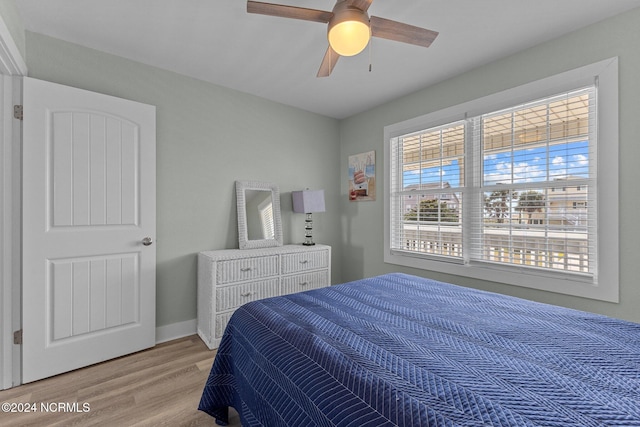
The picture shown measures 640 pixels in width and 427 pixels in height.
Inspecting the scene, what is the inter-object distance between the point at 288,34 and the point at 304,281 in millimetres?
2350

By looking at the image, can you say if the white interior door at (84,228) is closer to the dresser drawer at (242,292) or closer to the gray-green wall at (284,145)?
the gray-green wall at (284,145)

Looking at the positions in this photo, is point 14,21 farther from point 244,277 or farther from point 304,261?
point 304,261

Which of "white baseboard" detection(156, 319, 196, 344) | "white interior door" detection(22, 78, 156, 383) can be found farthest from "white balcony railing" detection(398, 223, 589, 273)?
"white interior door" detection(22, 78, 156, 383)

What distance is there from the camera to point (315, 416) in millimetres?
908

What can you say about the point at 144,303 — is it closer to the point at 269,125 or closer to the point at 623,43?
the point at 269,125

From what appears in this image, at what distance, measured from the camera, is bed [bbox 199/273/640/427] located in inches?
30.5

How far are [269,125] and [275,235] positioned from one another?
131 cm

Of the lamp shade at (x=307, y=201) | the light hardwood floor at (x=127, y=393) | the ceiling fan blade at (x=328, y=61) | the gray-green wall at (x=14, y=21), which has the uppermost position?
the gray-green wall at (x=14, y=21)

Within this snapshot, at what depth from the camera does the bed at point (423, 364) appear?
0.77 metres

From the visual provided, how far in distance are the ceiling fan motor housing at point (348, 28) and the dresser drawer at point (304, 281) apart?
2269 mm

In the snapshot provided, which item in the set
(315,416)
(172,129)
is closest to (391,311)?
(315,416)

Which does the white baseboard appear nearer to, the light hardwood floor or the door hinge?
the light hardwood floor

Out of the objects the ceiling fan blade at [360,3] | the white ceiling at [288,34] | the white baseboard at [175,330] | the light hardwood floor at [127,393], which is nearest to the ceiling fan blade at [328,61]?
the white ceiling at [288,34]

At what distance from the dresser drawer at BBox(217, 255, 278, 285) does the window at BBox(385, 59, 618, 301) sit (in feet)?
4.88
